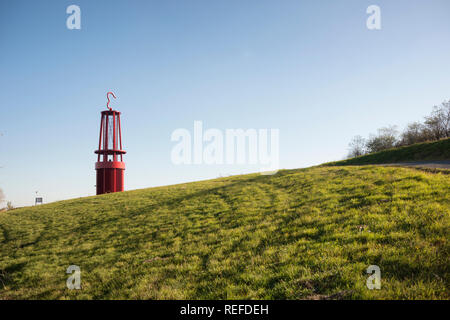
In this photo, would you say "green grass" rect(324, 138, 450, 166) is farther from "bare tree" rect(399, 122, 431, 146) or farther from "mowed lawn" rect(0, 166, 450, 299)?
"bare tree" rect(399, 122, 431, 146)

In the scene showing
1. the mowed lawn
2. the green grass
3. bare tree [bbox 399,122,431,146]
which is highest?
bare tree [bbox 399,122,431,146]

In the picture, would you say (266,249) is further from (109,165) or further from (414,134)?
(414,134)

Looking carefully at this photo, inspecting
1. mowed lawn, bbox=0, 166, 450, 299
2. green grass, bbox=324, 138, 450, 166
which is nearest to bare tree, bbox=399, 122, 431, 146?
green grass, bbox=324, 138, 450, 166

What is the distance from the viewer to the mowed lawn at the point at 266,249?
17.5 feet

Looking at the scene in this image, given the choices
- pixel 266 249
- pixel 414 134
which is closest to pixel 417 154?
pixel 266 249

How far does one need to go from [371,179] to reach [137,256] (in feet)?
46.0

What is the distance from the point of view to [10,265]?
1101cm

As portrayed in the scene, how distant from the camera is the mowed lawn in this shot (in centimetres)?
534

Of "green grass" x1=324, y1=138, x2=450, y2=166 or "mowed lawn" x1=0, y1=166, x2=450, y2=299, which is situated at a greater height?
"green grass" x1=324, y1=138, x2=450, y2=166

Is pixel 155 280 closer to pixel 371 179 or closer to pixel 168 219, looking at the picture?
pixel 168 219

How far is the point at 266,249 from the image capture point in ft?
25.2

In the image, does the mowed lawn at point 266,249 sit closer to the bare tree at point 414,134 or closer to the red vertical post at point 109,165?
the red vertical post at point 109,165

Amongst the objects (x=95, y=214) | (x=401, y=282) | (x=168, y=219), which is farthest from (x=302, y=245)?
(x=95, y=214)

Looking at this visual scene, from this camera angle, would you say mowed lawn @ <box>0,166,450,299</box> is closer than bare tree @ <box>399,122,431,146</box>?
Yes
